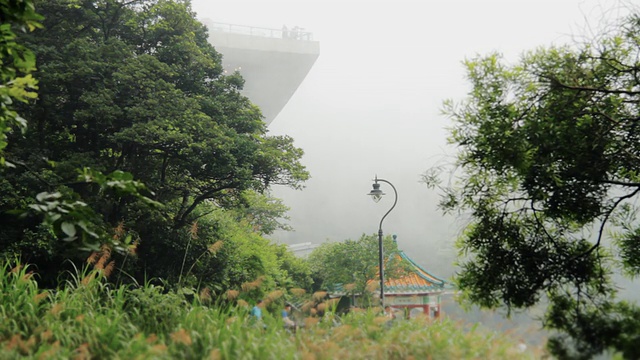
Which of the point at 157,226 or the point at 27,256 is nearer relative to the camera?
the point at 27,256

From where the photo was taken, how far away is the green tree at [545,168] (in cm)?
417

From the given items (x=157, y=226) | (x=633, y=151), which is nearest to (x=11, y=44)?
(x=633, y=151)

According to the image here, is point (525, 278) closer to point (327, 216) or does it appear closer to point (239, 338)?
point (239, 338)

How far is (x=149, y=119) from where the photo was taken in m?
9.08

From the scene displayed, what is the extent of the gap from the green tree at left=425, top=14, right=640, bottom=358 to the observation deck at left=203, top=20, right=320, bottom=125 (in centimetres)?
2082

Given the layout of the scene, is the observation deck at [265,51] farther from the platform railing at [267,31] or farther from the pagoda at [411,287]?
the pagoda at [411,287]

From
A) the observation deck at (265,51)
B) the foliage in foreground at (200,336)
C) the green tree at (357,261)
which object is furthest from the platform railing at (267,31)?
the foliage in foreground at (200,336)

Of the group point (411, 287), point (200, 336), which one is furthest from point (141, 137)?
point (411, 287)

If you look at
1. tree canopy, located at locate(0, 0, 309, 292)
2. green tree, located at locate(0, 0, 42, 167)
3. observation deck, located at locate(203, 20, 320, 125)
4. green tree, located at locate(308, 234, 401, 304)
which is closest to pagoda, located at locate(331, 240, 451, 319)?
green tree, located at locate(308, 234, 401, 304)

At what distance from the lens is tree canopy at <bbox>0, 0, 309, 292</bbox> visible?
8.63 metres

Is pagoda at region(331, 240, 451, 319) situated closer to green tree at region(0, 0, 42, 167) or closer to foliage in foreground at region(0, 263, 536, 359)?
foliage in foreground at region(0, 263, 536, 359)

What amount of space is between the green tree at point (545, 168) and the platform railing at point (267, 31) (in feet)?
69.0

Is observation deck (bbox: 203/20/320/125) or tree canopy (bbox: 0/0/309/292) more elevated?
observation deck (bbox: 203/20/320/125)

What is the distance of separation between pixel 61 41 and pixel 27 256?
3639 millimetres
